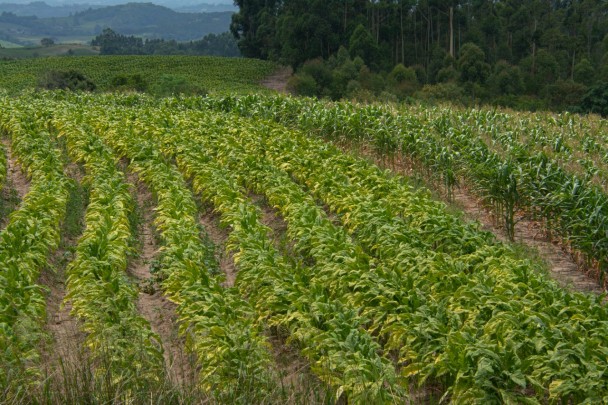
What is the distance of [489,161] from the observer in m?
13.4

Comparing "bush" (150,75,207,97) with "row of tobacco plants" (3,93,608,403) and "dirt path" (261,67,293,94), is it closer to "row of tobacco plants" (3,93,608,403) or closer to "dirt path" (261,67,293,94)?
"row of tobacco plants" (3,93,608,403)

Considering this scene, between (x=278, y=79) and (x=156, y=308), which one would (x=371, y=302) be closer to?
(x=156, y=308)

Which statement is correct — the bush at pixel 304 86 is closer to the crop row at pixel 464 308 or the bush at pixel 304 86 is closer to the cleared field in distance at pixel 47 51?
the crop row at pixel 464 308

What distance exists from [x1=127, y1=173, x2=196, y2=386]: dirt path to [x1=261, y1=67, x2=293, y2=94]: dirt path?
4847 centimetres

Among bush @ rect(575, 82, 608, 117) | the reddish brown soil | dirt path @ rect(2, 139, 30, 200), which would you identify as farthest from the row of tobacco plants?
bush @ rect(575, 82, 608, 117)

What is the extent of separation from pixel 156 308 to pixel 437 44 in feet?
215

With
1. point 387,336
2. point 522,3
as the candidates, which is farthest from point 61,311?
point 522,3

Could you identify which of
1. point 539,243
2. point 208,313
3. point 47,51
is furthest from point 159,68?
point 47,51

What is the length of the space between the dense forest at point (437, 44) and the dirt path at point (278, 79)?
1.67 m

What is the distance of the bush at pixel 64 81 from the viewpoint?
34.9 metres

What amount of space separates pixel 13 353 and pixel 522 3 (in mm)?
77379

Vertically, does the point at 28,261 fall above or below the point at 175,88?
below

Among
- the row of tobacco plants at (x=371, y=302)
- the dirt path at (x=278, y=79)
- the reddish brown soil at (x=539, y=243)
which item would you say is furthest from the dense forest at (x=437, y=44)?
the row of tobacco plants at (x=371, y=302)

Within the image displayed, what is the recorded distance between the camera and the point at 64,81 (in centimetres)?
3547
